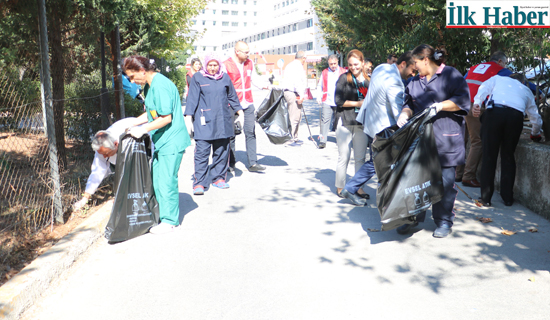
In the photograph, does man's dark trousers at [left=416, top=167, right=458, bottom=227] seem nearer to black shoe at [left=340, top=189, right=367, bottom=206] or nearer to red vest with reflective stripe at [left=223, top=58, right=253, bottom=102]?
black shoe at [left=340, top=189, right=367, bottom=206]

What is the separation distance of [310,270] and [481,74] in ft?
14.7

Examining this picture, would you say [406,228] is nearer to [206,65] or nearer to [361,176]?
[361,176]

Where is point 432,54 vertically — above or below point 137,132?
above

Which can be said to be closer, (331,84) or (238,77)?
(238,77)

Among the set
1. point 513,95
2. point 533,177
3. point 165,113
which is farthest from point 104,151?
point 533,177

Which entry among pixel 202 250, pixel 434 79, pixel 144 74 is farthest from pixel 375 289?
pixel 144 74

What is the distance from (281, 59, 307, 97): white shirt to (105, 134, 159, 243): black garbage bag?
18.4ft

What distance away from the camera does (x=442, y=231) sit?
189 inches

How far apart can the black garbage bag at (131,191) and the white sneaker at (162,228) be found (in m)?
0.09

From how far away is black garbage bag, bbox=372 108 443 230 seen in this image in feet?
14.3

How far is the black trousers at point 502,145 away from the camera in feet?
18.7

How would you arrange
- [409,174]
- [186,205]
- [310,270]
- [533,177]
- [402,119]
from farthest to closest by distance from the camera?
[186,205] < [533,177] < [402,119] < [409,174] < [310,270]

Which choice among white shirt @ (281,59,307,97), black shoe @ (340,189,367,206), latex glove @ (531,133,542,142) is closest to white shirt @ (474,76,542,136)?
latex glove @ (531,133,542,142)

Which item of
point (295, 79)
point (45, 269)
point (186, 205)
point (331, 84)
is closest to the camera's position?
point (45, 269)
